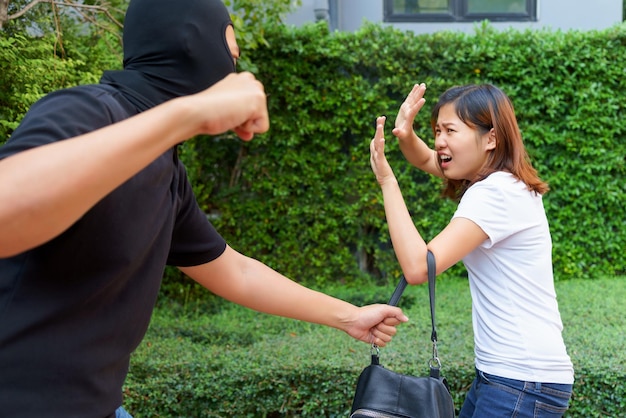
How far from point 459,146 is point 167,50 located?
124 centimetres

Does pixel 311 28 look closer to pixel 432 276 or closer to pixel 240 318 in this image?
pixel 240 318

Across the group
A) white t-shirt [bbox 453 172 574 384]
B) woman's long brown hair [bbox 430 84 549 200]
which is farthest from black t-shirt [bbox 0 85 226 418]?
woman's long brown hair [bbox 430 84 549 200]

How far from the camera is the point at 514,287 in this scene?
2.28 metres

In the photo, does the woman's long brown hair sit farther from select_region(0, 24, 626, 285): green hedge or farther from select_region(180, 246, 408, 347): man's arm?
select_region(0, 24, 626, 285): green hedge

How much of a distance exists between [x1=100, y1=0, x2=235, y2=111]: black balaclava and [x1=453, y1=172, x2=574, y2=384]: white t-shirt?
1.06m

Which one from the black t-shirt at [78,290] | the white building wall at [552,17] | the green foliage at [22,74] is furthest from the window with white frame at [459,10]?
the black t-shirt at [78,290]

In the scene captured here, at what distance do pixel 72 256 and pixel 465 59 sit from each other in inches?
227

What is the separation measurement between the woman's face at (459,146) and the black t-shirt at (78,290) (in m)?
1.29

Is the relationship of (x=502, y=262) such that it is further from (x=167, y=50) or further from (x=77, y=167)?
(x=77, y=167)

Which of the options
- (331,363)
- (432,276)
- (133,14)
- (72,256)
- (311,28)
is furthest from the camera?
(311,28)

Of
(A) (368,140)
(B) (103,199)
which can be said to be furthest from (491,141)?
(A) (368,140)

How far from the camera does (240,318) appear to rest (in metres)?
5.77

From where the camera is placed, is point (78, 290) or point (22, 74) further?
point (22, 74)

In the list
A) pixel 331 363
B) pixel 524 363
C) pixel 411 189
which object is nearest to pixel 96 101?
pixel 524 363
